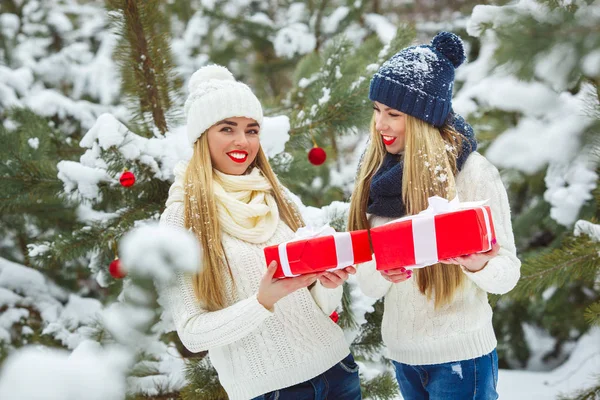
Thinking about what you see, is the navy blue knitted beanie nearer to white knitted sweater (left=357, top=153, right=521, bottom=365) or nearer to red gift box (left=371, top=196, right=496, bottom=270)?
white knitted sweater (left=357, top=153, right=521, bottom=365)

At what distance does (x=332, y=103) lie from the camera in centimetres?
261

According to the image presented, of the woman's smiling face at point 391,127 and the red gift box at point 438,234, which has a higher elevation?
the woman's smiling face at point 391,127

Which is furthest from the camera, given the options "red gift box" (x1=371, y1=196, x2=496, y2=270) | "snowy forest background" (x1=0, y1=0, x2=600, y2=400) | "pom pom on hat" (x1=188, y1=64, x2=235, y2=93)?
"pom pom on hat" (x1=188, y1=64, x2=235, y2=93)

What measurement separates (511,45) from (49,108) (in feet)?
12.7

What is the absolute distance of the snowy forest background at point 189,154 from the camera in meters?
0.66

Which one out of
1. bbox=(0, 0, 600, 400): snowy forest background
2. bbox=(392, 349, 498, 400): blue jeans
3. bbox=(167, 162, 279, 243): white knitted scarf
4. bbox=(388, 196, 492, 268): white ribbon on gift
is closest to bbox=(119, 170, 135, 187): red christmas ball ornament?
bbox=(0, 0, 600, 400): snowy forest background

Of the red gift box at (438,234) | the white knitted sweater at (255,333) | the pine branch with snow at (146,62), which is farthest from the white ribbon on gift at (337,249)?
the pine branch with snow at (146,62)

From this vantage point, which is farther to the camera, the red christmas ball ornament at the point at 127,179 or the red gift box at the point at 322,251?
the red christmas ball ornament at the point at 127,179

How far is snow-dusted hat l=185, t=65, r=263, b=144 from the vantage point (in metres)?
1.93

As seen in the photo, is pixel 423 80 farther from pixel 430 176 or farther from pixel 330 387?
pixel 330 387

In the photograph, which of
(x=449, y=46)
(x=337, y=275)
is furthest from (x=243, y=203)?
(x=449, y=46)

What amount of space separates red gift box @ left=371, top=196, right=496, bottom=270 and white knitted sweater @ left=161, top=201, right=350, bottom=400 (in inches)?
20.0

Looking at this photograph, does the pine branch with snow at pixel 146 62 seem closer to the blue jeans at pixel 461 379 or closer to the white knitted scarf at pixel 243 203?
the white knitted scarf at pixel 243 203

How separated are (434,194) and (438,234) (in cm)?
37
